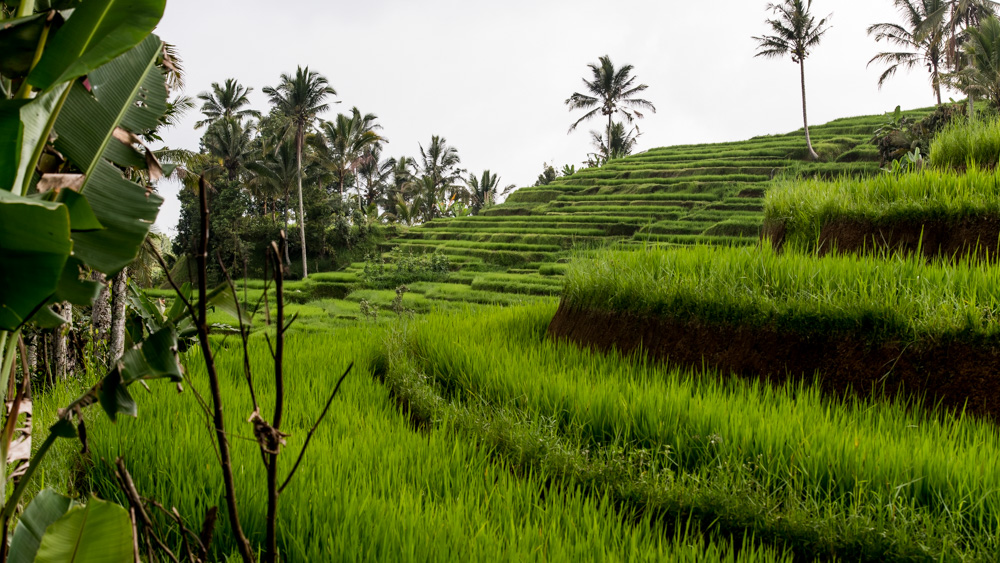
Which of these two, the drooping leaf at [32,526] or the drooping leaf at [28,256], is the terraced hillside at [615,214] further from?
the drooping leaf at [28,256]

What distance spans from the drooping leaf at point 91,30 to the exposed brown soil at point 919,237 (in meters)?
3.91

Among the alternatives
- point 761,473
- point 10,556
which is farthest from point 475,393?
point 10,556

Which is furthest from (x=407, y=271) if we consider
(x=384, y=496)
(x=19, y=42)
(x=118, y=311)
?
(x=19, y=42)

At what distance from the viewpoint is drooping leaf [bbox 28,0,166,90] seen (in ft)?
3.34

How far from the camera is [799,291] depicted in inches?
127

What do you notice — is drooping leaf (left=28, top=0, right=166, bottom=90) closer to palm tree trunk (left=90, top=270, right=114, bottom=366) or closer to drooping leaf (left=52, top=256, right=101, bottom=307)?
drooping leaf (left=52, top=256, right=101, bottom=307)

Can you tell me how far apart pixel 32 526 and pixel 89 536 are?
0.50 ft

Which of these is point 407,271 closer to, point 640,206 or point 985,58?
point 640,206

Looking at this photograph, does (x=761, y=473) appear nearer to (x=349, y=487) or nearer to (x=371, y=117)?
(x=349, y=487)

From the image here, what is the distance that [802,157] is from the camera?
19.0m

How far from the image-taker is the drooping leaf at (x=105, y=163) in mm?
1128

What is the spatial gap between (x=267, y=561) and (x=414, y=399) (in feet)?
8.76

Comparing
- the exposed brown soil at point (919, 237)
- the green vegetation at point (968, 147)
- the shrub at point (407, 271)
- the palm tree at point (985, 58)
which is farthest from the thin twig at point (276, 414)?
the palm tree at point (985, 58)

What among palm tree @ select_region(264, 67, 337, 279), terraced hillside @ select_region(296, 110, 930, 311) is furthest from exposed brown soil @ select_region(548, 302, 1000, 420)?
palm tree @ select_region(264, 67, 337, 279)
